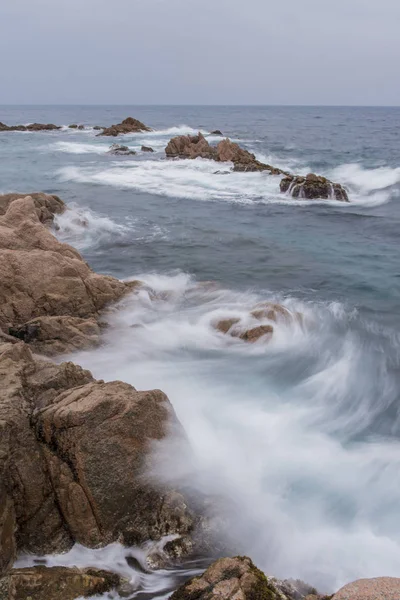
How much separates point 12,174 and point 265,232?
62.3 feet

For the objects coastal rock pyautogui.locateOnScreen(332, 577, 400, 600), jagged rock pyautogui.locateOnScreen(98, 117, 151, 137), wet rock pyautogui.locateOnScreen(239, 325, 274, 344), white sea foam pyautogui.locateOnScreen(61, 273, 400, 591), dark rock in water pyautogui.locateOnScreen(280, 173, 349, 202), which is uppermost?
jagged rock pyautogui.locateOnScreen(98, 117, 151, 137)

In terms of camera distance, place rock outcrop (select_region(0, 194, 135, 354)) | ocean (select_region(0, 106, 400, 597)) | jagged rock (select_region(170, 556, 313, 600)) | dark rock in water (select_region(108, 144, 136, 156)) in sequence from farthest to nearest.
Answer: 1. dark rock in water (select_region(108, 144, 136, 156))
2. rock outcrop (select_region(0, 194, 135, 354))
3. ocean (select_region(0, 106, 400, 597))
4. jagged rock (select_region(170, 556, 313, 600))

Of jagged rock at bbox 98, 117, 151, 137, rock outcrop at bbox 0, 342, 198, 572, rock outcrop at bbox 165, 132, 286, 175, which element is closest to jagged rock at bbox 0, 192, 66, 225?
rock outcrop at bbox 0, 342, 198, 572

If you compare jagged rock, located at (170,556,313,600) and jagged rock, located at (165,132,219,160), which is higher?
jagged rock, located at (165,132,219,160)

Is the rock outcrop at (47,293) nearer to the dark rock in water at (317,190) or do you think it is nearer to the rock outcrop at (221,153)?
the dark rock in water at (317,190)

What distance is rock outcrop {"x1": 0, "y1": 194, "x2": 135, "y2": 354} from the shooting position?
28.1 ft

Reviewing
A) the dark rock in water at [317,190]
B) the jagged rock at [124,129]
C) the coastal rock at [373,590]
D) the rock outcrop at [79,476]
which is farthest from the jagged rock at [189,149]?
the coastal rock at [373,590]

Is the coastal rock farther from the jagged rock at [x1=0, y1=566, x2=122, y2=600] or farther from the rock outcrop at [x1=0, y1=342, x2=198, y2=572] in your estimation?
the jagged rock at [x1=0, y1=566, x2=122, y2=600]

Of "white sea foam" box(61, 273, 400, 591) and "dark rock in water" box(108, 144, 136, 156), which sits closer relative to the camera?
"white sea foam" box(61, 273, 400, 591)

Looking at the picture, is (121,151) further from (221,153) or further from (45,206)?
(45,206)

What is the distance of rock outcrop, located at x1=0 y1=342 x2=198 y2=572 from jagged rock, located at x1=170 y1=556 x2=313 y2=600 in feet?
2.64

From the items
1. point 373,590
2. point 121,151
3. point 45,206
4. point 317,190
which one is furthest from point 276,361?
point 121,151

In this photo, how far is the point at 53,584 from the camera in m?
4.21

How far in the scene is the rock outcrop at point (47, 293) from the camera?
28.1 feet
